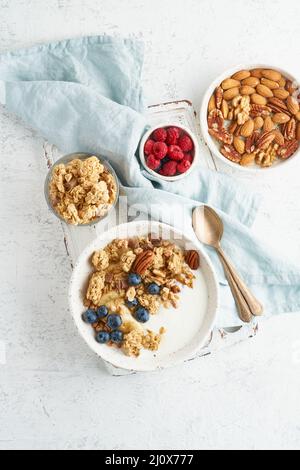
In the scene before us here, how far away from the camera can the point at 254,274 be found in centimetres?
119

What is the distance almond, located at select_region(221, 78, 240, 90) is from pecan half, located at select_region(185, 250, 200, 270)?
37 centimetres

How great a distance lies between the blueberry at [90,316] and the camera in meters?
1.08

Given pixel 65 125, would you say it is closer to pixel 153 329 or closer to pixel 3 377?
pixel 153 329

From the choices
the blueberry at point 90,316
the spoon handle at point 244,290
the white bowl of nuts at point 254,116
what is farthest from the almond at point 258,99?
the blueberry at point 90,316

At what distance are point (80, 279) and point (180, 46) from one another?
56cm

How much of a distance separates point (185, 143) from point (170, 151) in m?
0.04

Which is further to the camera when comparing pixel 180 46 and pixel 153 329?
pixel 180 46

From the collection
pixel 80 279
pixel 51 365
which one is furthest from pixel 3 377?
pixel 80 279

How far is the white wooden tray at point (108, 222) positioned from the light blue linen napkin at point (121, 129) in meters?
0.04

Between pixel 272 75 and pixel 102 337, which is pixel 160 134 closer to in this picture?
pixel 272 75

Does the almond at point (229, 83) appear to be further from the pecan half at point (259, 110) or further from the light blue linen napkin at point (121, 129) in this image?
the light blue linen napkin at point (121, 129)

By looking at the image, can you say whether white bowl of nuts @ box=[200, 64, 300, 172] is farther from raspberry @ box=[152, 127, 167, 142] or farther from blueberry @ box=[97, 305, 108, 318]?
blueberry @ box=[97, 305, 108, 318]

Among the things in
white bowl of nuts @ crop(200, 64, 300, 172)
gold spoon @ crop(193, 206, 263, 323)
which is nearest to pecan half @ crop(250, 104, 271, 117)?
white bowl of nuts @ crop(200, 64, 300, 172)

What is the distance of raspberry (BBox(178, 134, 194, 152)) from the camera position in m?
→ 1.15
